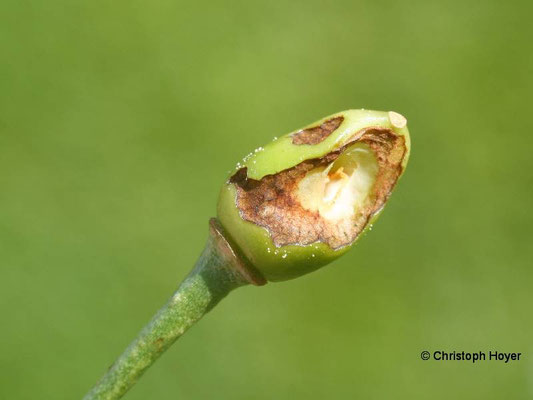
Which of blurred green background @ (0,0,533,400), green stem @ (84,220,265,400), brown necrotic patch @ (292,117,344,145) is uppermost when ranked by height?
brown necrotic patch @ (292,117,344,145)

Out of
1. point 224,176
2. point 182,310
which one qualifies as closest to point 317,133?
point 182,310

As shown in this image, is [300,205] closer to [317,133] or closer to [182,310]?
[317,133]

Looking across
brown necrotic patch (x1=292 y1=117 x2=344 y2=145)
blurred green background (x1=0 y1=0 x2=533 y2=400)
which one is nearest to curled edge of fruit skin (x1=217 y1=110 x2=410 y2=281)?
brown necrotic patch (x1=292 y1=117 x2=344 y2=145)

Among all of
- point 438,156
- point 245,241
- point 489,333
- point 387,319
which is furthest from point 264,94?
point 245,241

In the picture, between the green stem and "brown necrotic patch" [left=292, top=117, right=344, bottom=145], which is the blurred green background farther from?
"brown necrotic patch" [left=292, top=117, right=344, bottom=145]

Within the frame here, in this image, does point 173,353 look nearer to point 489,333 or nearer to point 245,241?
point 489,333

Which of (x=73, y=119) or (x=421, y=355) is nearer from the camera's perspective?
(x=421, y=355)

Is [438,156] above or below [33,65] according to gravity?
below
